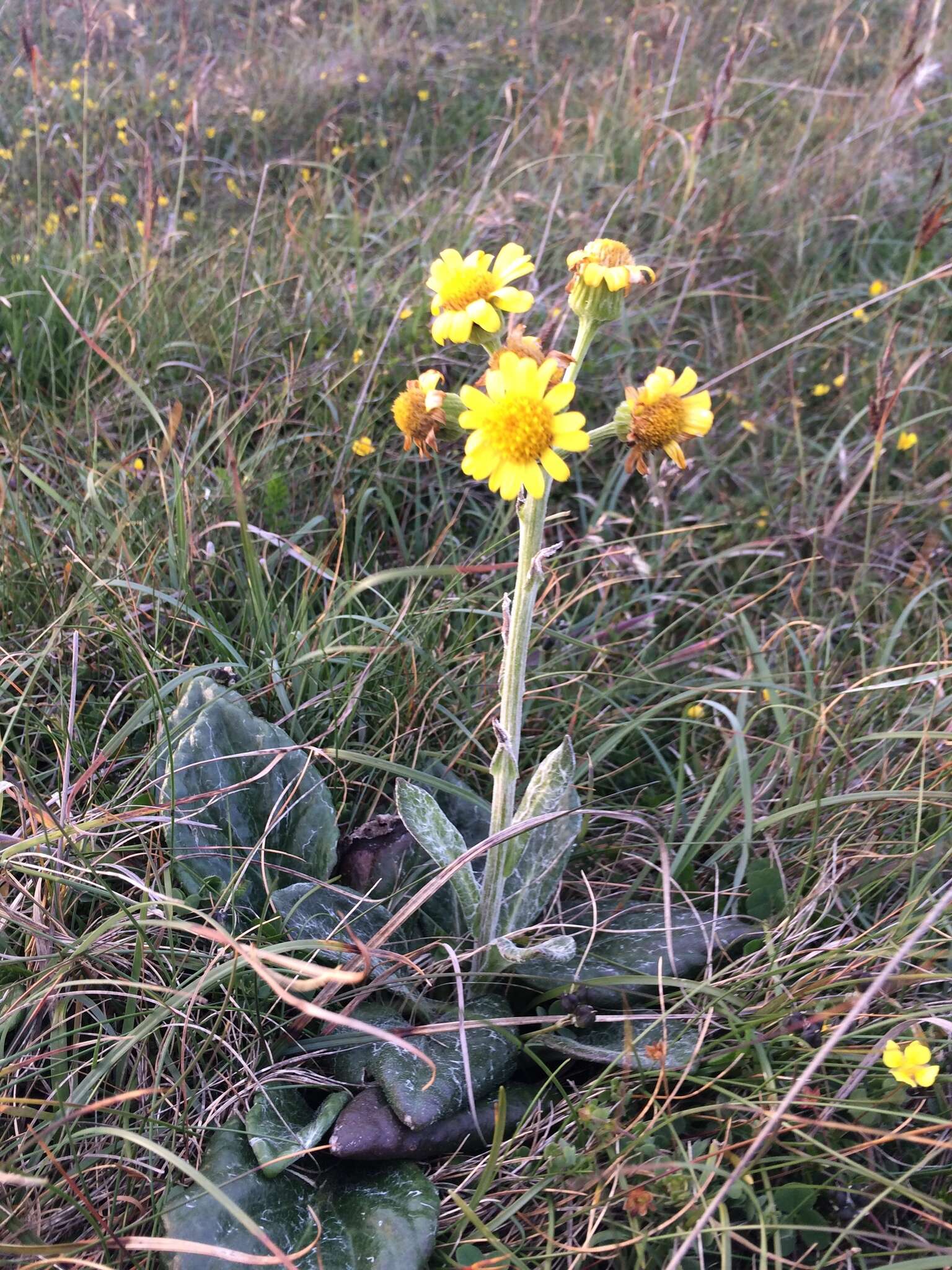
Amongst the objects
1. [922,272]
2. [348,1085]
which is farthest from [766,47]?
[348,1085]

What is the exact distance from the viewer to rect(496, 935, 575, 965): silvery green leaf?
136cm

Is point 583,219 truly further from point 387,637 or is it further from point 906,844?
point 906,844

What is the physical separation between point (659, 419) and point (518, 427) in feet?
0.74

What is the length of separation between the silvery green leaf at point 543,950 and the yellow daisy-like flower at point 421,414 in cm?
80

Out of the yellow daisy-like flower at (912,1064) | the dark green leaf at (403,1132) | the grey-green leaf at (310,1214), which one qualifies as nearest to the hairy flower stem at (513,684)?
the dark green leaf at (403,1132)

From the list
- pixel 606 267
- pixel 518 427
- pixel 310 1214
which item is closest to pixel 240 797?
pixel 310 1214

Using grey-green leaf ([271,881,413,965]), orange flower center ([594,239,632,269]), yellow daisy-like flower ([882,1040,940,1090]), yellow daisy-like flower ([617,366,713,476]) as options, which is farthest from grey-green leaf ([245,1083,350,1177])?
orange flower center ([594,239,632,269])

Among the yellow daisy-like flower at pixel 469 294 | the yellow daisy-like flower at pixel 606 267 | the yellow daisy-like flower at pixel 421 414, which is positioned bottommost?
the yellow daisy-like flower at pixel 421 414

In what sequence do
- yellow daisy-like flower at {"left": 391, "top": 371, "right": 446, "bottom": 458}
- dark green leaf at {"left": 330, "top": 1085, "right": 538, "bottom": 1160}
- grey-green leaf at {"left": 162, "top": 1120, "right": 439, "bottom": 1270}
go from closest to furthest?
1. grey-green leaf at {"left": 162, "top": 1120, "right": 439, "bottom": 1270}
2. dark green leaf at {"left": 330, "top": 1085, "right": 538, "bottom": 1160}
3. yellow daisy-like flower at {"left": 391, "top": 371, "right": 446, "bottom": 458}

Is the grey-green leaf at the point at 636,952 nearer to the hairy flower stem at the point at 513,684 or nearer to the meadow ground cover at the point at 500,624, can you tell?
the meadow ground cover at the point at 500,624

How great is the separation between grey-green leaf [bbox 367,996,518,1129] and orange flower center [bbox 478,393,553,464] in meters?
0.86

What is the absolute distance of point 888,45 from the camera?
4.99 meters

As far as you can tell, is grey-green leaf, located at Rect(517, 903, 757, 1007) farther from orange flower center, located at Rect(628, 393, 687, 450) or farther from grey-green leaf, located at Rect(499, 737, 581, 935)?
orange flower center, located at Rect(628, 393, 687, 450)

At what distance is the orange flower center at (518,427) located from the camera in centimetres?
117
